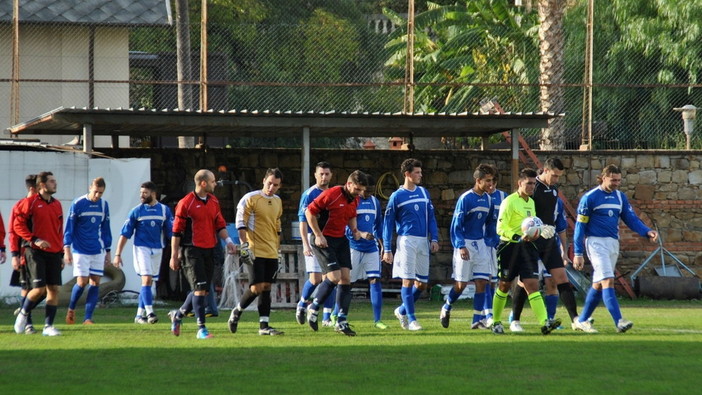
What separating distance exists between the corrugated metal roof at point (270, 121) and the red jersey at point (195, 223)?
7097 millimetres

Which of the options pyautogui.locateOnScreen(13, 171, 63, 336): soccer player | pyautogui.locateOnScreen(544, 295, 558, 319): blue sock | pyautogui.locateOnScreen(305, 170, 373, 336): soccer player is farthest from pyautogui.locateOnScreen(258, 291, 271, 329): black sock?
pyautogui.locateOnScreen(544, 295, 558, 319): blue sock

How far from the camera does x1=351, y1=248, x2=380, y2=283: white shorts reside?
16500mm

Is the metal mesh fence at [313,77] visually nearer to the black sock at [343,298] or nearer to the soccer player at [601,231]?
the soccer player at [601,231]

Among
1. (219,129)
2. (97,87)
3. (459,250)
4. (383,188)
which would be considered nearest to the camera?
(459,250)

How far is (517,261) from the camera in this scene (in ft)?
47.7

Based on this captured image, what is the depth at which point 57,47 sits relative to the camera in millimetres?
28328

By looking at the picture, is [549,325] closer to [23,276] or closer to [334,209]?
[334,209]

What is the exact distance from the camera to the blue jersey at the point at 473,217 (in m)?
15.6

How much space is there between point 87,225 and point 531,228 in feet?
21.7

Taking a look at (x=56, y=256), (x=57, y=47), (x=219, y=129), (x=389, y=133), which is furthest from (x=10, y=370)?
(x=57, y=47)

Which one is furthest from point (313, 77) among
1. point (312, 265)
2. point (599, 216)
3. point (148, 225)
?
point (599, 216)

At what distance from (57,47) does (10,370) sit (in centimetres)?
1821

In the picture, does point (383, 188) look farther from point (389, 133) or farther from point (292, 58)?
point (292, 58)

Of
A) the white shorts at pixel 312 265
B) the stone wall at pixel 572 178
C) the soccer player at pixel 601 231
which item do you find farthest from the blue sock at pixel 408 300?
the stone wall at pixel 572 178
